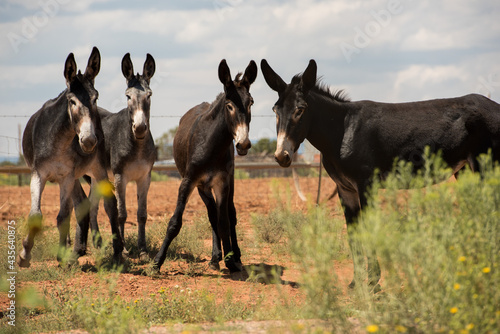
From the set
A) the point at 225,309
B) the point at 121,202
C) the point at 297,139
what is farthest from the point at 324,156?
the point at 121,202

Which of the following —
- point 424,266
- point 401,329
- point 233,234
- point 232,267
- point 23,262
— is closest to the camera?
point 401,329

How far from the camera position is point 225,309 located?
174 inches

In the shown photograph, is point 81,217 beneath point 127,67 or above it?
beneath

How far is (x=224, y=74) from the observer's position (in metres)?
6.28

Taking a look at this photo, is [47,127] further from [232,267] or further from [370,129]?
[370,129]

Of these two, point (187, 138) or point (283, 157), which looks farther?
point (187, 138)

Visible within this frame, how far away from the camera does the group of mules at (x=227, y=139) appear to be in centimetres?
566

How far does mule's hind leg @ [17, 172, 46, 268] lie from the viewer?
600 cm

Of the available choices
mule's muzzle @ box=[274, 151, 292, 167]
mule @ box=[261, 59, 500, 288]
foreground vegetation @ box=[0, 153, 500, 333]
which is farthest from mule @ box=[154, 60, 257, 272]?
foreground vegetation @ box=[0, 153, 500, 333]

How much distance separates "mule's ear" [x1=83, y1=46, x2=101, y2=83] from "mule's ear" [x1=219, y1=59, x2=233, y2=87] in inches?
60.9

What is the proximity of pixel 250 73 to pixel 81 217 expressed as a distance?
3.11 m

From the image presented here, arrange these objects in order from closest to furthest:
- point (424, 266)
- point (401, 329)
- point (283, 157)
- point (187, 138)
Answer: point (401, 329) < point (424, 266) < point (283, 157) < point (187, 138)

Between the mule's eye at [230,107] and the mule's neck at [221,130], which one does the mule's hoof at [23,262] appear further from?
the mule's eye at [230,107]

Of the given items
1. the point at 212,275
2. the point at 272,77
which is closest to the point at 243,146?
the point at 272,77
